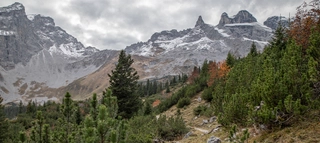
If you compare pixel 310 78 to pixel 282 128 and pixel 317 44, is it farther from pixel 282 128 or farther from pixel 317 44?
pixel 282 128

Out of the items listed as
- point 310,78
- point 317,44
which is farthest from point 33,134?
point 317,44

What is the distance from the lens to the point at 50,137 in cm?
820

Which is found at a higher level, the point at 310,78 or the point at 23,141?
the point at 310,78

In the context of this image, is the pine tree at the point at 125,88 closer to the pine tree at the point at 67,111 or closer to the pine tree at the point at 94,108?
the pine tree at the point at 67,111

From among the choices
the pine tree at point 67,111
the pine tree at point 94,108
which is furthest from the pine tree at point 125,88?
the pine tree at point 94,108

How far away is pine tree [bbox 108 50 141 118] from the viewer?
79.3ft

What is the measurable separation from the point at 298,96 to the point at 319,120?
1028 mm

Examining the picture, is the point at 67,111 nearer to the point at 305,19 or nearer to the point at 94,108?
the point at 94,108

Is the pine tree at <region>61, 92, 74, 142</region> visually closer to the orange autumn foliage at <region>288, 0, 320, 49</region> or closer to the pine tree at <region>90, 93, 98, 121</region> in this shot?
the pine tree at <region>90, 93, 98, 121</region>

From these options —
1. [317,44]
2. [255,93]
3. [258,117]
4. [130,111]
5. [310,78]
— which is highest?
[317,44]

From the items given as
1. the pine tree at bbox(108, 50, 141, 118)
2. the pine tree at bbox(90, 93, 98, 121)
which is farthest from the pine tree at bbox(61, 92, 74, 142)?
the pine tree at bbox(108, 50, 141, 118)

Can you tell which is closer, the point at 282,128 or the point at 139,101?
the point at 282,128

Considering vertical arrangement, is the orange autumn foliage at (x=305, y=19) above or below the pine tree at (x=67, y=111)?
above

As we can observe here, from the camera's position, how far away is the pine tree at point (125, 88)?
24.2 meters
